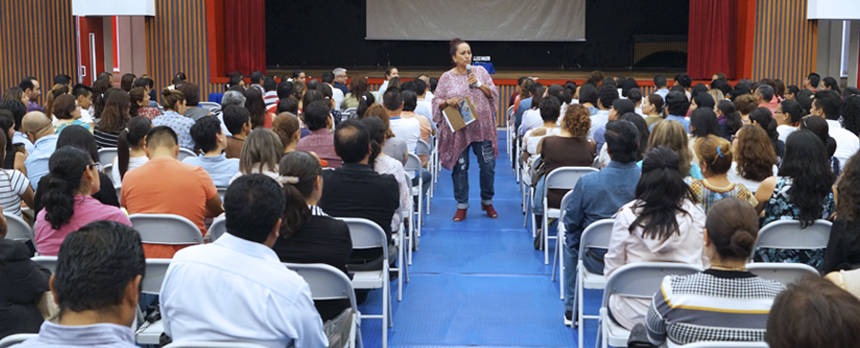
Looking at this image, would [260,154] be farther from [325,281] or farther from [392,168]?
[325,281]

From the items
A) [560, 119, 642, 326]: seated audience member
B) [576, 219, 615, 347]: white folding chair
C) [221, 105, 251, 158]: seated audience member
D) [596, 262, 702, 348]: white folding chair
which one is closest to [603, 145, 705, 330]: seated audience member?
[596, 262, 702, 348]: white folding chair

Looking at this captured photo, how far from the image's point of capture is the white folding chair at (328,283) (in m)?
2.86

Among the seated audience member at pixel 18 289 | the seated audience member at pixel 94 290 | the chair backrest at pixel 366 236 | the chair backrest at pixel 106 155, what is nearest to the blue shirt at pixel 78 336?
the seated audience member at pixel 94 290

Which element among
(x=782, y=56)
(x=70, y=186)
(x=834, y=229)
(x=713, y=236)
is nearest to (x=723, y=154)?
(x=834, y=229)

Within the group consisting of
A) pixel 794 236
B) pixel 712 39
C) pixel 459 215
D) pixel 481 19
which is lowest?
pixel 459 215

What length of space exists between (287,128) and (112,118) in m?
1.79

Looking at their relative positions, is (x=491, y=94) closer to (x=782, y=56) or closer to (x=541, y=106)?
(x=541, y=106)

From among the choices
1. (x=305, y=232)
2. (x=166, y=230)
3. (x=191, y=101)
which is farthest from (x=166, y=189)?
(x=191, y=101)

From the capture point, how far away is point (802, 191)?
3629mm

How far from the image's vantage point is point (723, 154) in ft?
12.3

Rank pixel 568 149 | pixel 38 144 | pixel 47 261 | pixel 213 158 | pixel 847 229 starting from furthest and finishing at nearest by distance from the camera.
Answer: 1. pixel 568 149
2. pixel 38 144
3. pixel 213 158
4. pixel 847 229
5. pixel 47 261

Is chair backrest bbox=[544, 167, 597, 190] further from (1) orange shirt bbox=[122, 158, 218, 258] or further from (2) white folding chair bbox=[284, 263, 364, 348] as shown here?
(2) white folding chair bbox=[284, 263, 364, 348]

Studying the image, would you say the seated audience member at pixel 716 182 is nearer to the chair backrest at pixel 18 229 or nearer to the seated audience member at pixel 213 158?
the seated audience member at pixel 213 158

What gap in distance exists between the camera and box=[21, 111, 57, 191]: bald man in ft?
15.3
